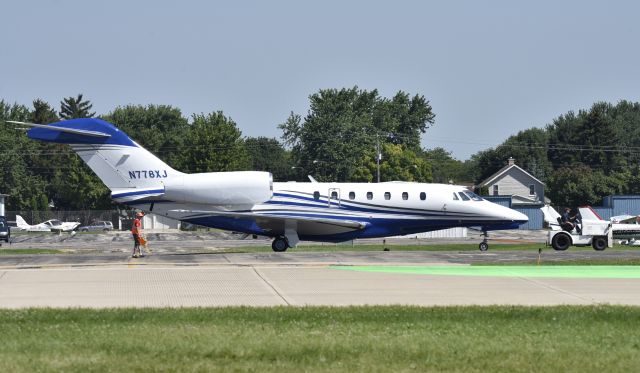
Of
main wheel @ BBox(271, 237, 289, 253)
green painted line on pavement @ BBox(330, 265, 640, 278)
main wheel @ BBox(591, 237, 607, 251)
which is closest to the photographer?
green painted line on pavement @ BBox(330, 265, 640, 278)

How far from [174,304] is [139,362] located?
542 cm

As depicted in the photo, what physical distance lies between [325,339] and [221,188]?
2340 cm

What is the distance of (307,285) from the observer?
62.3 ft

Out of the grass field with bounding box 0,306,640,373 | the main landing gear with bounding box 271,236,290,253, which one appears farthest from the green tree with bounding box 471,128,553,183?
the grass field with bounding box 0,306,640,373

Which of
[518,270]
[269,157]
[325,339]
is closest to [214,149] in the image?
[269,157]

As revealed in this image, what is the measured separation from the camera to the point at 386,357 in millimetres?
11039

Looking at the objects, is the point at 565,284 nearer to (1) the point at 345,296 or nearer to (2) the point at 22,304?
(1) the point at 345,296

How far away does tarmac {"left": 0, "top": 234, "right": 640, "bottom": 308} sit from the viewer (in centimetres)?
1656

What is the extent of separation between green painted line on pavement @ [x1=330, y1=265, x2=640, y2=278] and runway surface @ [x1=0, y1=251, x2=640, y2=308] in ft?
0.08

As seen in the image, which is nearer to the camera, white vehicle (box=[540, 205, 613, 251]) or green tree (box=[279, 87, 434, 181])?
white vehicle (box=[540, 205, 613, 251])

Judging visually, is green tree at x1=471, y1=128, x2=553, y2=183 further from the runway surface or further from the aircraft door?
the runway surface

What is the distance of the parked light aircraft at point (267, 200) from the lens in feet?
114

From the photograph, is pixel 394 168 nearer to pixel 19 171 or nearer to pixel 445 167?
pixel 19 171

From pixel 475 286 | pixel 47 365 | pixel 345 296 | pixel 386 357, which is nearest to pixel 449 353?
pixel 386 357
